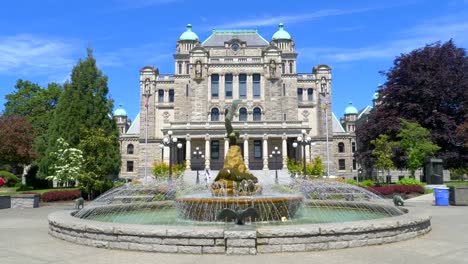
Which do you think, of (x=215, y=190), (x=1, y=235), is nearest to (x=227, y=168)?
(x=215, y=190)

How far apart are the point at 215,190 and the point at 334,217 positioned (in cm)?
479

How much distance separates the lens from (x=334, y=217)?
1509cm

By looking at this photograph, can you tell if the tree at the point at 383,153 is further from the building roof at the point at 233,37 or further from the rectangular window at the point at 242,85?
the building roof at the point at 233,37

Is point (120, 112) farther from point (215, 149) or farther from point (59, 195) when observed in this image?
point (59, 195)

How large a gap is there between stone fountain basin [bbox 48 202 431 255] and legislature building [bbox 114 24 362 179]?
40685 mm

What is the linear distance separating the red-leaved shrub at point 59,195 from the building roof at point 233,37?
5478 cm

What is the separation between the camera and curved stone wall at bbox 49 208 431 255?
8867 mm

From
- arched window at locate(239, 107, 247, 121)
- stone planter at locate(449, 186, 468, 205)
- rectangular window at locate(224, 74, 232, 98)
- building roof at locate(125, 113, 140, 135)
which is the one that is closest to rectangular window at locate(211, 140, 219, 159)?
arched window at locate(239, 107, 247, 121)

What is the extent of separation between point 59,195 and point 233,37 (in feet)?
184

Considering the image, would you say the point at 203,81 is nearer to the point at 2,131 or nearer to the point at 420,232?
the point at 2,131

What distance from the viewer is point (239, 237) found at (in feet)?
28.8

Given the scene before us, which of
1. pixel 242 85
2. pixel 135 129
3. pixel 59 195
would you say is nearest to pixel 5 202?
pixel 59 195

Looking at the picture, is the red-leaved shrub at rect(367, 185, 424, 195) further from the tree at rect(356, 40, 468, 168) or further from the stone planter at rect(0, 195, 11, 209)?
the stone planter at rect(0, 195, 11, 209)

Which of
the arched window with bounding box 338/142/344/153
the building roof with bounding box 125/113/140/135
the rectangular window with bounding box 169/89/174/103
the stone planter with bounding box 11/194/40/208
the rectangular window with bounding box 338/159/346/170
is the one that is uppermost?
the rectangular window with bounding box 169/89/174/103
